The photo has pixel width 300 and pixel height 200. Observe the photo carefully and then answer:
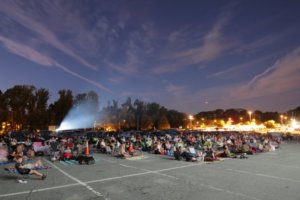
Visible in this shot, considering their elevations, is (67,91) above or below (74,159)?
above

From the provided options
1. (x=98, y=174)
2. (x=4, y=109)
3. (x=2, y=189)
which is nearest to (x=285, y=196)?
(x=98, y=174)

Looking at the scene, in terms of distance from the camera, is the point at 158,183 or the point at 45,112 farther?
the point at 45,112

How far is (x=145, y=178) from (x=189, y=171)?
3007mm

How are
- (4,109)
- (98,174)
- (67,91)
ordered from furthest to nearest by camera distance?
(67,91)
(4,109)
(98,174)

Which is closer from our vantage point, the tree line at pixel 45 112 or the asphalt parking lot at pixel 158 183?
the asphalt parking lot at pixel 158 183

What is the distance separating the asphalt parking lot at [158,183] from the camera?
31.2ft

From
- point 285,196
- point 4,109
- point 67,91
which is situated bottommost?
point 285,196

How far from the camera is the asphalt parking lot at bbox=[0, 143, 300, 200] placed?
31.2ft

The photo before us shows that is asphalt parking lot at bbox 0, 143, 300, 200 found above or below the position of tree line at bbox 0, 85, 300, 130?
below

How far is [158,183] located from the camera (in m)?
11.4

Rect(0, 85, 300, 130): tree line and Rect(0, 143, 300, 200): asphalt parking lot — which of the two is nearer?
Rect(0, 143, 300, 200): asphalt parking lot

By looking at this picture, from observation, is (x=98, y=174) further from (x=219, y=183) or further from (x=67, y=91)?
(x=67, y=91)

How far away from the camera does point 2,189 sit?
10133 mm

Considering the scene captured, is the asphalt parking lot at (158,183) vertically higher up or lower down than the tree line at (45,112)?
lower down
